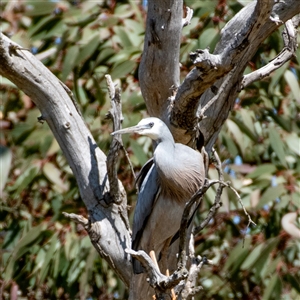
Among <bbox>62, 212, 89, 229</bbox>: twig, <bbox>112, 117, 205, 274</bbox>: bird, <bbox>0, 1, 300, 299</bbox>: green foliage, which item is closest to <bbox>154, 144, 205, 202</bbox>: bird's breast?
<bbox>112, 117, 205, 274</bbox>: bird

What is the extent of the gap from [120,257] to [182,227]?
570 mm

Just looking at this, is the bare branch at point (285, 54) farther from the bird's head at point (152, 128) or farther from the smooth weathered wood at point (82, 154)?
the smooth weathered wood at point (82, 154)

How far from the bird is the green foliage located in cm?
48

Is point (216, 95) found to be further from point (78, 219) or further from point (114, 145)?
point (78, 219)

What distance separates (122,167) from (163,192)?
0.75m

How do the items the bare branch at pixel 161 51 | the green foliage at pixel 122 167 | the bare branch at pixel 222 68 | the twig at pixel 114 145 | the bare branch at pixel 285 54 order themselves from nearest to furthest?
the bare branch at pixel 222 68, the bare branch at pixel 161 51, the twig at pixel 114 145, the bare branch at pixel 285 54, the green foliage at pixel 122 167

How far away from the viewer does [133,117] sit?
10.2 feet

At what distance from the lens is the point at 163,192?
2.62m

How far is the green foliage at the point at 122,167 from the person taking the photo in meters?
3.15

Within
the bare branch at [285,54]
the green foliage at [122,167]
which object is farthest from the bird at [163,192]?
the green foliage at [122,167]

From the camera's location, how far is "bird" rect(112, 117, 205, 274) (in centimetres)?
244

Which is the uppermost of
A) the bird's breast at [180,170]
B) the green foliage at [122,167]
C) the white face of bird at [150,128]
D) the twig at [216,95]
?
the twig at [216,95]

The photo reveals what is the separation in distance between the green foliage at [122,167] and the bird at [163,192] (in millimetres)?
476

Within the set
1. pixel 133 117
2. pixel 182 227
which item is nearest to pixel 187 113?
pixel 182 227
